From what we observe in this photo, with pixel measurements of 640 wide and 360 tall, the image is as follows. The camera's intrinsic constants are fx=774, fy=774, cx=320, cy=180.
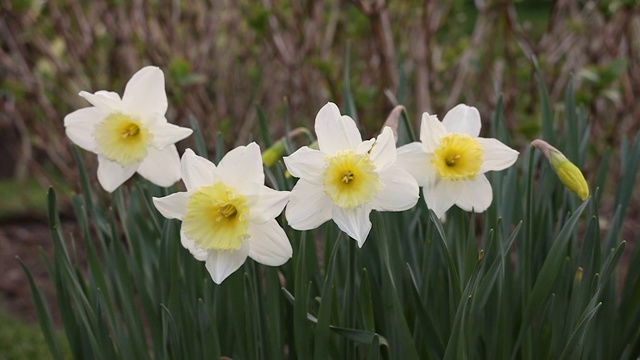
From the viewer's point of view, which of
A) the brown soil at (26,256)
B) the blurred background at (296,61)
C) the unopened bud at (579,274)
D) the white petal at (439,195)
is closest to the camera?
the white petal at (439,195)

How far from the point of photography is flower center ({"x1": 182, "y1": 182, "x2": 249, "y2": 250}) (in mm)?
1066

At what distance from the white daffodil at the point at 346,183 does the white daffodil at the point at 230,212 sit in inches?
1.7

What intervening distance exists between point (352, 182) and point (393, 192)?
63 mm

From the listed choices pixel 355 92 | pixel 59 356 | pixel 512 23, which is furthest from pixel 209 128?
pixel 59 356

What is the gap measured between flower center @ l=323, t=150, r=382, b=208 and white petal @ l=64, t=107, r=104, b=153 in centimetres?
41

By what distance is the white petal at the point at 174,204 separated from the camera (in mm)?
1080

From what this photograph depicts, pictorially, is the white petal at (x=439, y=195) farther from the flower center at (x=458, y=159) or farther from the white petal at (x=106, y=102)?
the white petal at (x=106, y=102)

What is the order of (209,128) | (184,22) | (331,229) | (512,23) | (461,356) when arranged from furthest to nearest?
(184,22)
(209,128)
(512,23)
(331,229)
(461,356)

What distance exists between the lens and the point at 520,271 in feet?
4.05

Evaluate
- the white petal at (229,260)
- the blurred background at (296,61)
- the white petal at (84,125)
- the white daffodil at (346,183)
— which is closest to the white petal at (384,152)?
the white daffodil at (346,183)

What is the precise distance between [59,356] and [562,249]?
33.1 inches

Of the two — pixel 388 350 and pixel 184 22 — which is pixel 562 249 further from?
pixel 184 22

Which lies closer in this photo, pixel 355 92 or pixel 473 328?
pixel 473 328

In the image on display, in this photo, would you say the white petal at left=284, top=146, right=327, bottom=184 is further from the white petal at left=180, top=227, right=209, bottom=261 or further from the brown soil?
the brown soil
